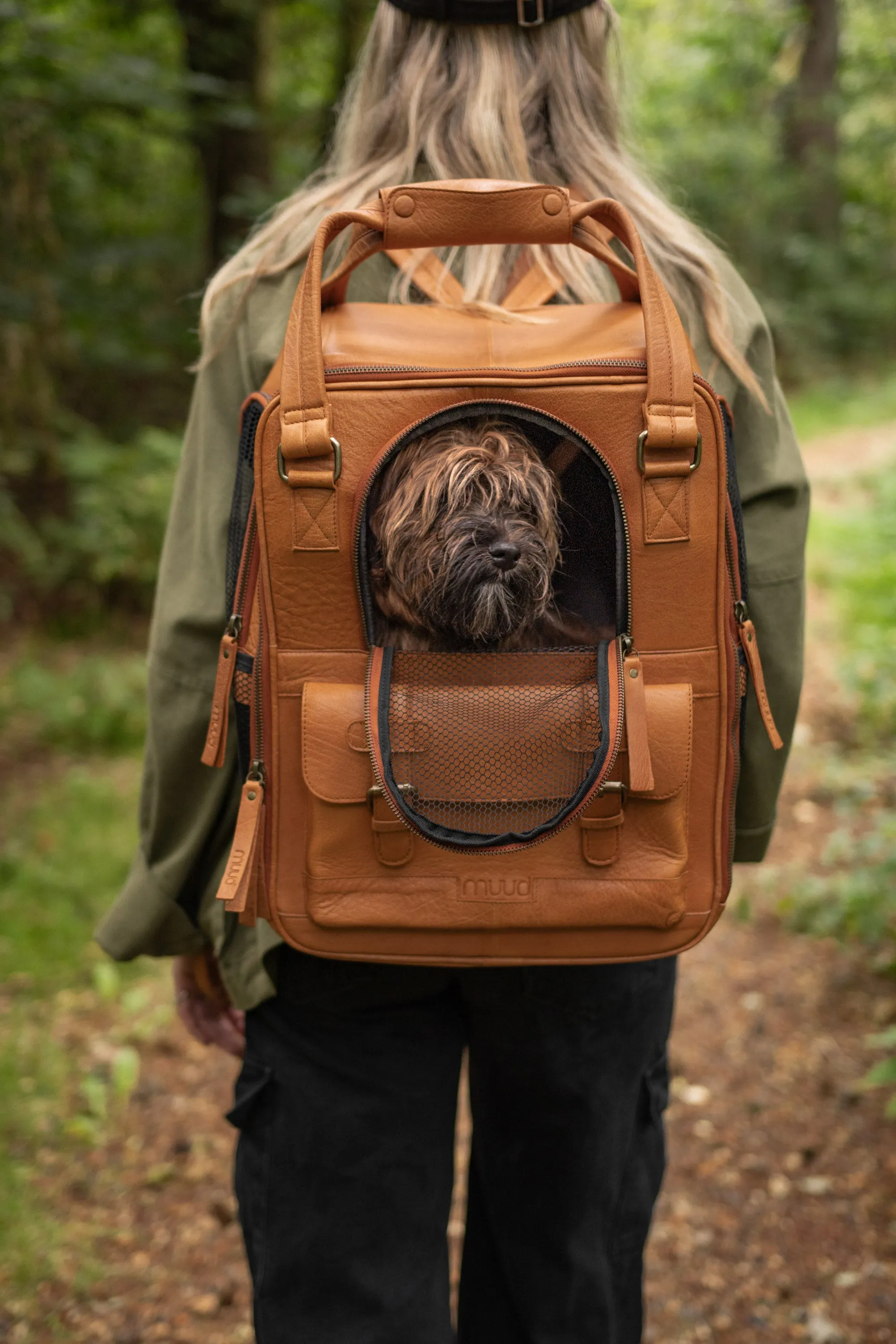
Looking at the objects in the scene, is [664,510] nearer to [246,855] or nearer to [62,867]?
[246,855]

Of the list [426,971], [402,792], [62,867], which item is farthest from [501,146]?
[62,867]

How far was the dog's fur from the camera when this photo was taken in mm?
1313

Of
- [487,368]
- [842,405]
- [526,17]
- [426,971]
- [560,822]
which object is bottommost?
[842,405]

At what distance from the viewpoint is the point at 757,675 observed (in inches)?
60.6

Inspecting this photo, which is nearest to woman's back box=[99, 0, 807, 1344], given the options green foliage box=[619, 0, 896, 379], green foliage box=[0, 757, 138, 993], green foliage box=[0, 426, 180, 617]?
green foliage box=[0, 757, 138, 993]

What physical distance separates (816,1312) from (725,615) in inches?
77.8

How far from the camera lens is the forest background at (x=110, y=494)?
11.4 ft

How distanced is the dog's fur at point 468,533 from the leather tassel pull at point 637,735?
0.47 ft


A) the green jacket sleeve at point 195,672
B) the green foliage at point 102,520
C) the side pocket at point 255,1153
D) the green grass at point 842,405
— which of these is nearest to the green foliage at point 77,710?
the green foliage at point 102,520

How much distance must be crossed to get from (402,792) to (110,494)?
490 cm

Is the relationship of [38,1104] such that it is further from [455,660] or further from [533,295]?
[533,295]

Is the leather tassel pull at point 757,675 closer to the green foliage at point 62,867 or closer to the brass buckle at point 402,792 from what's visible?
the brass buckle at point 402,792

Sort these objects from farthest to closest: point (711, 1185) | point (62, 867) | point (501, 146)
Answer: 1. point (62, 867)
2. point (711, 1185)
3. point (501, 146)

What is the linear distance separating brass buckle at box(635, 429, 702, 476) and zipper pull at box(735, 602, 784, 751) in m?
0.23
